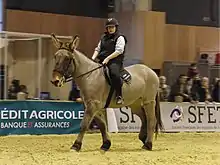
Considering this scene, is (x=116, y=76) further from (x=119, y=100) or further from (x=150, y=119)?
(x=150, y=119)

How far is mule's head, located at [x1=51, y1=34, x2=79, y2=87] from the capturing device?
10.2 meters

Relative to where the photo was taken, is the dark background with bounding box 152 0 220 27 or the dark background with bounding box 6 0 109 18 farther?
the dark background with bounding box 152 0 220 27

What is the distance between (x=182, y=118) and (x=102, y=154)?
7925 mm

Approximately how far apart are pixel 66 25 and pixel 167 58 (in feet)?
13.6

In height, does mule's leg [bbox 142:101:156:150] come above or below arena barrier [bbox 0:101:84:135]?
above

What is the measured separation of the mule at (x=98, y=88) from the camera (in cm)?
1034

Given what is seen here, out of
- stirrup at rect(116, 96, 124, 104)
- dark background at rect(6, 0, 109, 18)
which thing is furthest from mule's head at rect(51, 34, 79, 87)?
dark background at rect(6, 0, 109, 18)

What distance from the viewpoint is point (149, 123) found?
37.8 ft

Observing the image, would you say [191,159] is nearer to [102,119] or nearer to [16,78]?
[102,119]

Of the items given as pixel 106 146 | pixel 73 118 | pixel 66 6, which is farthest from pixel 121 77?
pixel 66 6

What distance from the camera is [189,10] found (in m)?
24.0

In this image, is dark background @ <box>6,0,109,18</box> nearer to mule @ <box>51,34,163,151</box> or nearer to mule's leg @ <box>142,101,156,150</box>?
mule @ <box>51,34,163,151</box>

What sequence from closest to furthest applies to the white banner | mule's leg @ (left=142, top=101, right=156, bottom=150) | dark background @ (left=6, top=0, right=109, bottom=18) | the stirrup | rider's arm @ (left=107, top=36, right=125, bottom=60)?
rider's arm @ (left=107, top=36, right=125, bottom=60) < the stirrup < mule's leg @ (left=142, top=101, right=156, bottom=150) < the white banner < dark background @ (left=6, top=0, right=109, bottom=18)

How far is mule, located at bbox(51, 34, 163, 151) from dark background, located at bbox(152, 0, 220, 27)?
452 inches
